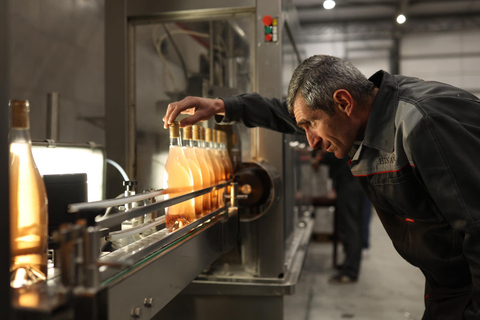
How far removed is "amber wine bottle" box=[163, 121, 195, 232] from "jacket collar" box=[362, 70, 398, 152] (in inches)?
20.3

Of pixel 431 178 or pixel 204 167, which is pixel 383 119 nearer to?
pixel 431 178

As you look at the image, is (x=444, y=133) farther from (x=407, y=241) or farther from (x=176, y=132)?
(x=176, y=132)

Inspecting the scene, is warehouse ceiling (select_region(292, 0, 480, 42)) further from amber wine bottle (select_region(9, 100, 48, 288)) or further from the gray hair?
amber wine bottle (select_region(9, 100, 48, 288))

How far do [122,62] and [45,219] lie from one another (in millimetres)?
1195

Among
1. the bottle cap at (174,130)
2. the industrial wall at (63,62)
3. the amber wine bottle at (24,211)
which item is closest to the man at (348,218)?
the industrial wall at (63,62)

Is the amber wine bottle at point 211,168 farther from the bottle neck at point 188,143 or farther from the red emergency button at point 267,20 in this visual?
the red emergency button at point 267,20

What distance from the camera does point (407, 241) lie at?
1.21m

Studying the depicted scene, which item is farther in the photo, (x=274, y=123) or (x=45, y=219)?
(x=274, y=123)

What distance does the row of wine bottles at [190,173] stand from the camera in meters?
1.14

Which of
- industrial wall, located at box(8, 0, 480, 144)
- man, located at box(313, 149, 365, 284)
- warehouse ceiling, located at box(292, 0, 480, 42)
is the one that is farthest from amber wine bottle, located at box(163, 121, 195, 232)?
warehouse ceiling, located at box(292, 0, 480, 42)

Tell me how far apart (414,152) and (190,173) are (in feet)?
2.02

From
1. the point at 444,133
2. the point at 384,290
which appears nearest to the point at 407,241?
the point at 444,133

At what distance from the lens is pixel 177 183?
1.20 meters

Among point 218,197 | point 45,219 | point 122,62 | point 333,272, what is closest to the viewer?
point 45,219
